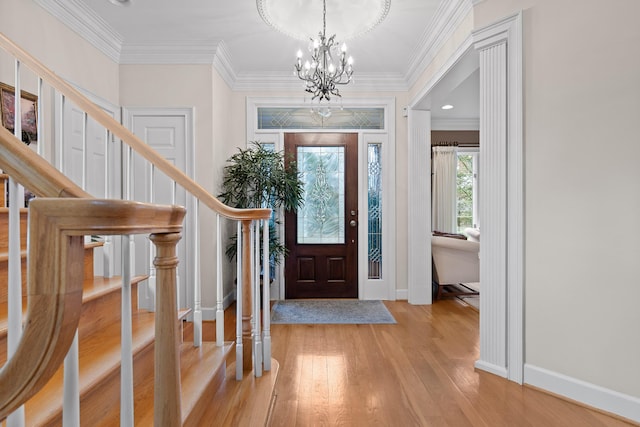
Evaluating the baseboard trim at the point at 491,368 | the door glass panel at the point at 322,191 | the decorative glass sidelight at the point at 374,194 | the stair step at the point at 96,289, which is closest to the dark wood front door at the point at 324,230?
the door glass panel at the point at 322,191

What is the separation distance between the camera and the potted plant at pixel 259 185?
376 centimetres

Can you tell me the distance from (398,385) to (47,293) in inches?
86.8

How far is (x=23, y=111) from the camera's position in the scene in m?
2.38

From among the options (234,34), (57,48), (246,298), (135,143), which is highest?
(234,34)

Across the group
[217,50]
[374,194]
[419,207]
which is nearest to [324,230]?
[374,194]

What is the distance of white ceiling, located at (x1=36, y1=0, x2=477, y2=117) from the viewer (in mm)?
2908

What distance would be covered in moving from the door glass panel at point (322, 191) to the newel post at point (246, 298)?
246 cm

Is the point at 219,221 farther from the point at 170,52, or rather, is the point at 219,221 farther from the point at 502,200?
the point at 170,52

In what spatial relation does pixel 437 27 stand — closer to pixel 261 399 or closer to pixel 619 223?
pixel 619 223

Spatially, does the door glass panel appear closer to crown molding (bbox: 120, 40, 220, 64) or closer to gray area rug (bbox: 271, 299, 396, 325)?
gray area rug (bbox: 271, 299, 396, 325)

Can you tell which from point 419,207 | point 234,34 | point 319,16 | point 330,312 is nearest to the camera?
point 319,16

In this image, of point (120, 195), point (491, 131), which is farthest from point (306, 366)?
point (120, 195)

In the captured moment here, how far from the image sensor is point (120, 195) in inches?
132

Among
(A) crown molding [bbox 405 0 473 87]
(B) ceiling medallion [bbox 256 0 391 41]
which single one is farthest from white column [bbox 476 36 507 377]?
(B) ceiling medallion [bbox 256 0 391 41]
